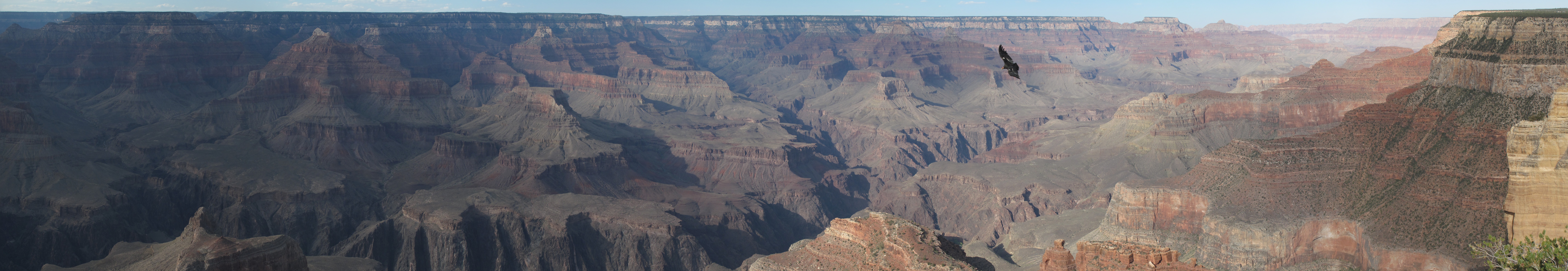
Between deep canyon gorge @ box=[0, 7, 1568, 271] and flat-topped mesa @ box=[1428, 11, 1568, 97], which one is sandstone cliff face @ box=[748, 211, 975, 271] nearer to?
deep canyon gorge @ box=[0, 7, 1568, 271]

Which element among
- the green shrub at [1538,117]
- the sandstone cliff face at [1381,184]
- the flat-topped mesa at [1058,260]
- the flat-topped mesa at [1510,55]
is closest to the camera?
the flat-topped mesa at [1058,260]

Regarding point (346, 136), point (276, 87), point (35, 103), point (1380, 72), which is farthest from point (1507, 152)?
point (35, 103)

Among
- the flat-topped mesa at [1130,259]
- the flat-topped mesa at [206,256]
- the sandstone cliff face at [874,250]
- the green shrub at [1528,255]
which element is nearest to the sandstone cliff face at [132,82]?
the flat-topped mesa at [206,256]

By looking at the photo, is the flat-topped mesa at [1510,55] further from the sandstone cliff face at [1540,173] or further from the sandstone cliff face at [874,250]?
the sandstone cliff face at [874,250]

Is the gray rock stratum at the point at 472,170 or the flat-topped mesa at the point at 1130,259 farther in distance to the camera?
the gray rock stratum at the point at 472,170

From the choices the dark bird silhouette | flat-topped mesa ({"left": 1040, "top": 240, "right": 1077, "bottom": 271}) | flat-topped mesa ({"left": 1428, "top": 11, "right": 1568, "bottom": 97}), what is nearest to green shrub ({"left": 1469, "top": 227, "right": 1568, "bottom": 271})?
Result: flat-topped mesa ({"left": 1040, "top": 240, "right": 1077, "bottom": 271})

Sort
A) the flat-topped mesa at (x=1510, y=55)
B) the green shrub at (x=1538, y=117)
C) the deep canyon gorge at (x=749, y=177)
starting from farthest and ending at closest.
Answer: the flat-topped mesa at (x=1510, y=55), the deep canyon gorge at (x=749, y=177), the green shrub at (x=1538, y=117)
